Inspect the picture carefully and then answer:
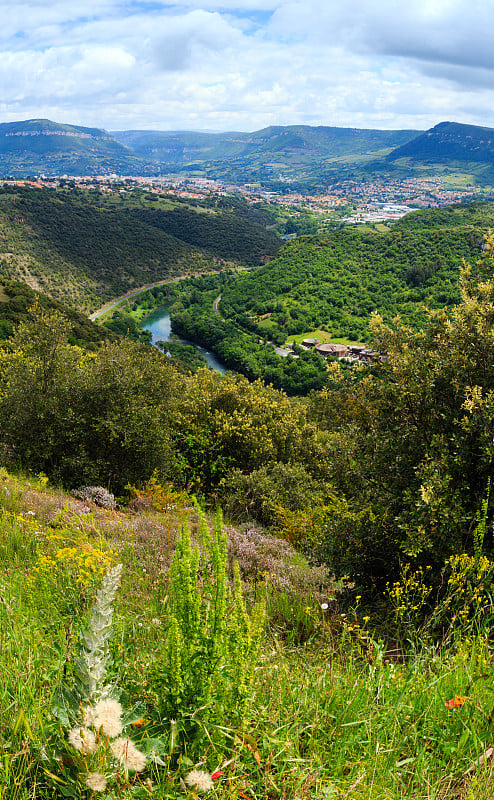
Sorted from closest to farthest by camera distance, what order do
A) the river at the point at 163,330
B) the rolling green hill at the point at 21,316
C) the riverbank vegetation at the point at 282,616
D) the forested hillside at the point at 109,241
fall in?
the riverbank vegetation at the point at 282,616, the rolling green hill at the point at 21,316, the river at the point at 163,330, the forested hillside at the point at 109,241

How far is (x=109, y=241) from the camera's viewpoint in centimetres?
10869

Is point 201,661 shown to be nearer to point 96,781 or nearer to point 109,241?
point 96,781

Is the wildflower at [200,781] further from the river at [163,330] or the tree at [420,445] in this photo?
the river at [163,330]

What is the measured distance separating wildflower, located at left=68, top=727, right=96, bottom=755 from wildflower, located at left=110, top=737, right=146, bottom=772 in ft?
0.19

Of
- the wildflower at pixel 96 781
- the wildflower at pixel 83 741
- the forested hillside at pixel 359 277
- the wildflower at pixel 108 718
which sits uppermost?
the forested hillside at pixel 359 277

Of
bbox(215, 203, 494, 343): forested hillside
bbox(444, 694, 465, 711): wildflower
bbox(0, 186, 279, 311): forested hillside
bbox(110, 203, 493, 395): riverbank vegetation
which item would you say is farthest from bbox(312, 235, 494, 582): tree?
bbox(0, 186, 279, 311): forested hillside

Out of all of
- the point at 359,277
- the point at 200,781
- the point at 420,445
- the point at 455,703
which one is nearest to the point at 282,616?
the point at 455,703

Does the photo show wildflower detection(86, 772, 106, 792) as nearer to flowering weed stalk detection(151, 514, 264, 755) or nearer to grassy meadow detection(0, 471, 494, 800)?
grassy meadow detection(0, 471, 494, 800)

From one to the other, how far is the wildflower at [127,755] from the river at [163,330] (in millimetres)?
66370

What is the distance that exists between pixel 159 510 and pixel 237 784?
23.1ft

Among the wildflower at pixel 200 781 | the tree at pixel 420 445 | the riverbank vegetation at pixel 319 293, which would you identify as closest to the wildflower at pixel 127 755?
the wildflower at pixel 200 781

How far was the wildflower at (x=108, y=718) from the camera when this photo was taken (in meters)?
1.38

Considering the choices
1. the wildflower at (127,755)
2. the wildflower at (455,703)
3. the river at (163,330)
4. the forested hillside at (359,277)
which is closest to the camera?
the wildflower at (127,755)

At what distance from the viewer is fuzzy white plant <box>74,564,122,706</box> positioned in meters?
1.55
